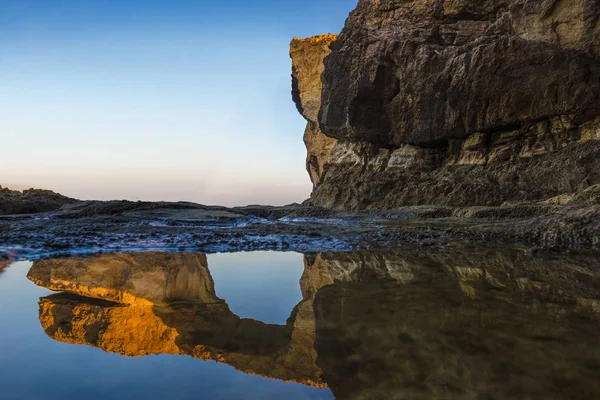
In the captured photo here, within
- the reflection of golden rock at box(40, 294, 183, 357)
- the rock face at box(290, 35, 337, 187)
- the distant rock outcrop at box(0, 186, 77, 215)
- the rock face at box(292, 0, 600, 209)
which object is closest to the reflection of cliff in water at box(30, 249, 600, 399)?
the reflection of golden rock at box(40, 294, 183, 357)

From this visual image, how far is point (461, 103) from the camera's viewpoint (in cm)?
1828

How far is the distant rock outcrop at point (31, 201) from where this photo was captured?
18911 mm

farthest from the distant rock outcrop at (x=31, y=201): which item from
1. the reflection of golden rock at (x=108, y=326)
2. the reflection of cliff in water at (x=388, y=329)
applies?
the reflection of golden rock at (x=108, y=326)

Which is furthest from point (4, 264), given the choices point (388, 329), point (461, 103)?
point (461, 103)

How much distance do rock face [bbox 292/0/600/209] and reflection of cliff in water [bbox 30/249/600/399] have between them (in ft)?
42.5

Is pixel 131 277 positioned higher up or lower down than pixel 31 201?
lower down

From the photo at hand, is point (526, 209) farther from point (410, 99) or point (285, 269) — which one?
point (410, 99)

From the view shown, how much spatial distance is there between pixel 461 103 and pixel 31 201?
912 inches

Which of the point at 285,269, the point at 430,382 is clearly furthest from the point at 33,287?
the point at 430,382

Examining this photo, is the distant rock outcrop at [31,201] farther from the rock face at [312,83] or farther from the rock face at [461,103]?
the rock face at [312,83]

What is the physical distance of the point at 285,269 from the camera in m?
4.25

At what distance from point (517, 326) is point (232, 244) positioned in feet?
16.5

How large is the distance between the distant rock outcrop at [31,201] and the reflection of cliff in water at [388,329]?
19.2 meters

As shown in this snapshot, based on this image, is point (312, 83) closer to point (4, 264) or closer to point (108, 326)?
point (4, 264)
